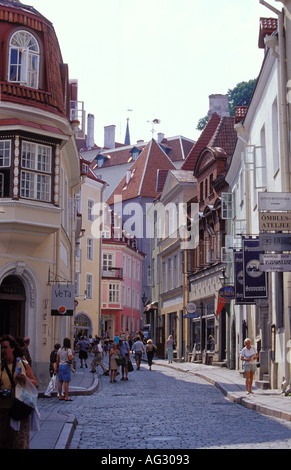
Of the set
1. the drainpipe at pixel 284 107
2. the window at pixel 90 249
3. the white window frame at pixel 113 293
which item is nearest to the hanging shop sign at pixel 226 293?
the drainpipe at pixel 284 107

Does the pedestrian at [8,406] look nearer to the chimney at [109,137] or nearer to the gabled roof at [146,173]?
the gabled roof at [146,173]

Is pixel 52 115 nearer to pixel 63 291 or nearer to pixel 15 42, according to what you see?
pixel 15 42

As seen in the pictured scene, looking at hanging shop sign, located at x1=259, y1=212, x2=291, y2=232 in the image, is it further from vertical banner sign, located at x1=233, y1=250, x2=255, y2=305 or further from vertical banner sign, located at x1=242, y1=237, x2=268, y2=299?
vertical banner sign, located at x1=233, y1=250, x2=255, y2=305

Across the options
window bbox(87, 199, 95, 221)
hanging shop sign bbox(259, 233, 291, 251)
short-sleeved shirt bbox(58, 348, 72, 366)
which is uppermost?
window bbox(87, 199, 95, 221)

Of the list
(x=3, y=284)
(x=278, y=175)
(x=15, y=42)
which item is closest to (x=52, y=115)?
(x=15, y=42)

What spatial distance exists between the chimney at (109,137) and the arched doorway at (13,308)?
269ft

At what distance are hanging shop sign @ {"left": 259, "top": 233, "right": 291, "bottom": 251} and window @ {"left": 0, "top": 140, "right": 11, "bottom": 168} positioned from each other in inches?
345

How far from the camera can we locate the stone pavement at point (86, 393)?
11.4 m

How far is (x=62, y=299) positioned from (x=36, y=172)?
4134 mm

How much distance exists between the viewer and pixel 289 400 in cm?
1797

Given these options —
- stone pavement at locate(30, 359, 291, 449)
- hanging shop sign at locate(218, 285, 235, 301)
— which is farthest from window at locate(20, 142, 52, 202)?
hanging shop sign at locate(218, 285, 235, 301)

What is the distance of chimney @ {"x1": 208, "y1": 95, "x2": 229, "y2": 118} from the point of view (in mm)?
54375

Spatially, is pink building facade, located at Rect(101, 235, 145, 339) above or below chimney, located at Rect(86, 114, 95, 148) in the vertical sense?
below
